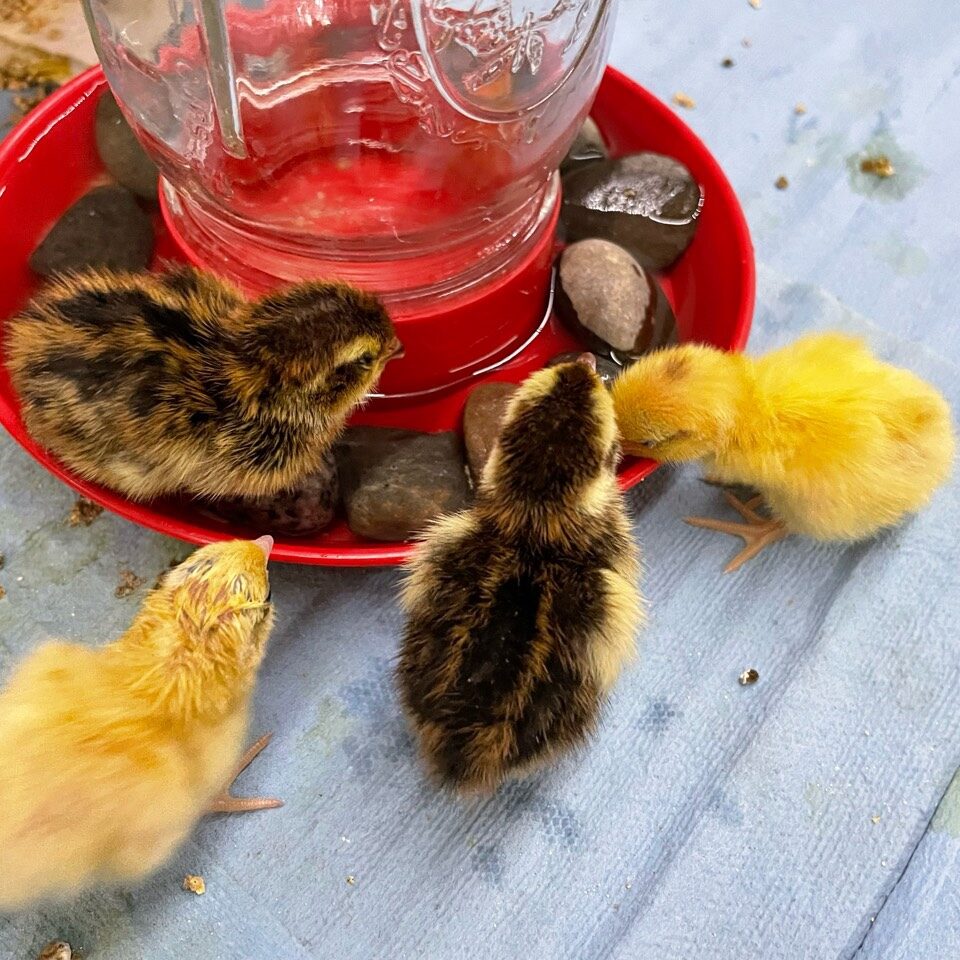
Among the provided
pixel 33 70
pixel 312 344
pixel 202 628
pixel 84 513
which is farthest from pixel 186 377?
pixel 33 70

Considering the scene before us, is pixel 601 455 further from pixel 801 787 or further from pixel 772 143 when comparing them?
pixel 772 143

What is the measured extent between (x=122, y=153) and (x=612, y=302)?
610 millimetres

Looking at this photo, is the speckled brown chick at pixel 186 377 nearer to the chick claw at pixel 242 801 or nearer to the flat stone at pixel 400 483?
the flat stone at pixel 400 483

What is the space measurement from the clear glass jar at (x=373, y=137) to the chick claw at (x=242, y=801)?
1.57ft

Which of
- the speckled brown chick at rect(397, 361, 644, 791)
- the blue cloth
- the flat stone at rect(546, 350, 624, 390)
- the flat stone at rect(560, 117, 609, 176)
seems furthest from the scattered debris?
the speckled brown chick at rect(397, 361, 644, 791)

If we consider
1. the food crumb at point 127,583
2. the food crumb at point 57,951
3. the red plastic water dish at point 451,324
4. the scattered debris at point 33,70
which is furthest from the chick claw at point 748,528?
the scattered debris at point 33,70

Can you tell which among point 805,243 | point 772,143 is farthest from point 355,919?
point 772,143

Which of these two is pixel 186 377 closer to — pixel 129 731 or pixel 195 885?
pixel 129 731

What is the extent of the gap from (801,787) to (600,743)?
208mm

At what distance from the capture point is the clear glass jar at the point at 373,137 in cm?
99

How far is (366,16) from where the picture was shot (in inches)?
45.6

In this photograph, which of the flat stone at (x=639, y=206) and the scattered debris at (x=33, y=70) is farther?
the scattered debris at (x=33, y=70)

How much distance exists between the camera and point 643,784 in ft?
3.06

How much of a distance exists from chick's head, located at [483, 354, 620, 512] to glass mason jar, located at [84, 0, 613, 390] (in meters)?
0.24
